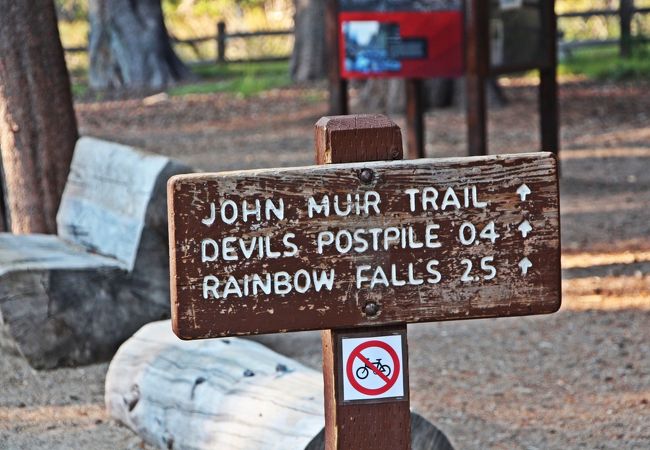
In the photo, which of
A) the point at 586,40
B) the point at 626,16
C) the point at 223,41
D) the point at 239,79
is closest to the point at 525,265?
the point at 239,79

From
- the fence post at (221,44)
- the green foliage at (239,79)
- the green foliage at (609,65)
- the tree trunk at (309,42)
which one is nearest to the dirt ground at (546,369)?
the green foliage at (609,65)

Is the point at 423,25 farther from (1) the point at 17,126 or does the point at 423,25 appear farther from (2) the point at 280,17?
(2) the point at 280,17

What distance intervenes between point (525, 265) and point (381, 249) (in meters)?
0.33

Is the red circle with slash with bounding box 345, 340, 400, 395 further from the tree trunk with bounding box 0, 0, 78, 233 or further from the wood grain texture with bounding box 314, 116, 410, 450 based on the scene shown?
the tree trunk with bounding box 0, 0, 78, 233

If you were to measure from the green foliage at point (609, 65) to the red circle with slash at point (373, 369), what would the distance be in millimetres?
14179

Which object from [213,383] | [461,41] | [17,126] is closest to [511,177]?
[213,383]

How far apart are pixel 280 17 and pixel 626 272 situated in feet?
91.2

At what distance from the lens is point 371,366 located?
8.81 feet

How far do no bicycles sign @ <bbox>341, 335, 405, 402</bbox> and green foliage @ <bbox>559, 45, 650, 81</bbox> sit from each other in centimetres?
1418

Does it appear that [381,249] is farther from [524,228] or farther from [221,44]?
[221,44]

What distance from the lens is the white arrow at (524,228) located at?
262 centimetres

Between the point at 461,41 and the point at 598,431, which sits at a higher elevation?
the point at 461,41

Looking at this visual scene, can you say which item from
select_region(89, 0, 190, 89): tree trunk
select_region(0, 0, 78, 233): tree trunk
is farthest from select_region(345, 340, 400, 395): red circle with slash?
select_region(89, 0, 190, 89): tree trunk

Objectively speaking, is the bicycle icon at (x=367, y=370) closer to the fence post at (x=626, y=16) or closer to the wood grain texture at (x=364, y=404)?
the wood grain texture at (x=364, y=404)
